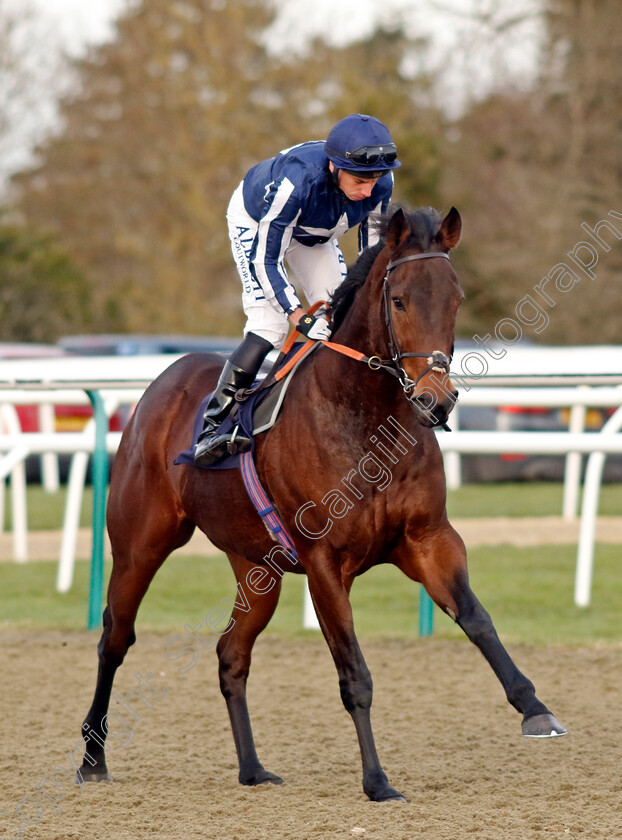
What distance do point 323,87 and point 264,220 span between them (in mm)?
22450

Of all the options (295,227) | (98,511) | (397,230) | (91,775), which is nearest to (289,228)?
(295,227)

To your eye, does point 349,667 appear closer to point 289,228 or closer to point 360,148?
point 289,228

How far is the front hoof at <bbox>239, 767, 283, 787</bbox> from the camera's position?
14.0 ft

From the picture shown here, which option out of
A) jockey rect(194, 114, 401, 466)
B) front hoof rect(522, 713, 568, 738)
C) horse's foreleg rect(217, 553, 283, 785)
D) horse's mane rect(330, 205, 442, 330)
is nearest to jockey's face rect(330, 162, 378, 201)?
jockey rect(194, 114, 401, 466)

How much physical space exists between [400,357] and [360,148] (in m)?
0.80

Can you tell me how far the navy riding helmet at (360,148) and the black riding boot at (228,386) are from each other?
0.76 metres

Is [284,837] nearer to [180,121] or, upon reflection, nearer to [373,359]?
[373,359]

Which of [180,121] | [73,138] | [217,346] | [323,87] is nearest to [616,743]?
[217,346]

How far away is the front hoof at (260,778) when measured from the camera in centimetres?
427

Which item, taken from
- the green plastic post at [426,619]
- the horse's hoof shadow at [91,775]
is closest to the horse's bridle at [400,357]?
the horse's hoof shadow at [91,775]

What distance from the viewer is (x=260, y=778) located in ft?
14.1

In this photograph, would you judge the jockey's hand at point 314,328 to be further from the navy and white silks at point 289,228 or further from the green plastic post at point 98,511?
the green plastic post at point 98,511

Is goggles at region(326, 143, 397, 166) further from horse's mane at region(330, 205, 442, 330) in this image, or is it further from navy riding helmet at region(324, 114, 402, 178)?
horse's mane at region(330, 205, 442, 330)

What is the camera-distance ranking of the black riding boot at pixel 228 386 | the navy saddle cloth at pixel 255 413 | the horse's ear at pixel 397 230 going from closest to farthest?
the horse's ear at pixel 397 230 → the navy saddle cloth at pixel 255 413 → the black riding boot at pixel 228 386
